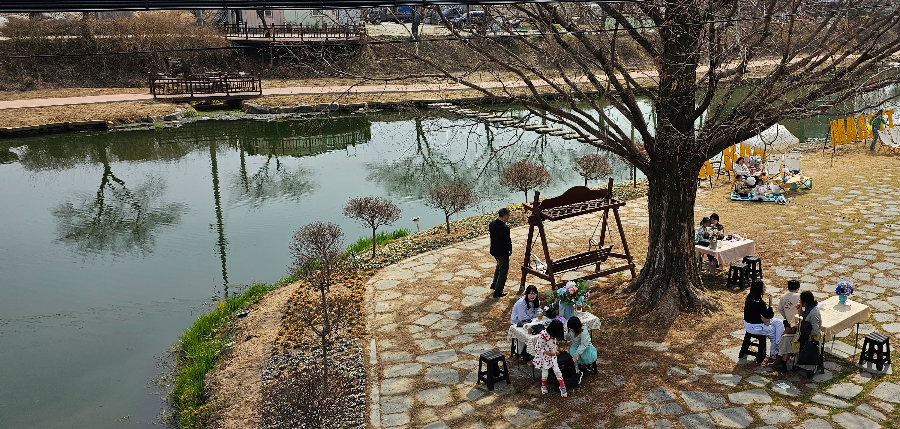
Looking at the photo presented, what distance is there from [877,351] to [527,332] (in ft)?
11.8

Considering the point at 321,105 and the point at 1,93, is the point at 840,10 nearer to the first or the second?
the point at 321,105

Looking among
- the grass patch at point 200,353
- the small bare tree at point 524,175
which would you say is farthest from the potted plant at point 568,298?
the small bare tree at point 524,175

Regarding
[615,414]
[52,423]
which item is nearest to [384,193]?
[52,423]

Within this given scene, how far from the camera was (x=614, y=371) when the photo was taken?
8.34 metres

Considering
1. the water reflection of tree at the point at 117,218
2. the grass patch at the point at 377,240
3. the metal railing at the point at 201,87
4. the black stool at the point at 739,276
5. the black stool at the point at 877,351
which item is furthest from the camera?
the metal railing at the point at 201,87

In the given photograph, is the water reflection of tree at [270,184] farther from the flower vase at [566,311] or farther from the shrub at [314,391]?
the flower vase at [566,311]

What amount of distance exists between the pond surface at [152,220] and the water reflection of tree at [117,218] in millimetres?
52

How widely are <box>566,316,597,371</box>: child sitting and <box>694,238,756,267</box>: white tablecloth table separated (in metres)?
3.69

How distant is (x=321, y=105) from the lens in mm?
32594

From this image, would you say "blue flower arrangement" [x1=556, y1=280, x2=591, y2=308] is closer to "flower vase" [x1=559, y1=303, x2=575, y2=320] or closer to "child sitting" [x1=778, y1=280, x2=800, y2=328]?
"flower vase" [x1=559, y1=303, x2=575, y2=320]

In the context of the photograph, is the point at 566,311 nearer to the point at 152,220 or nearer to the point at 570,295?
the point at 570,295

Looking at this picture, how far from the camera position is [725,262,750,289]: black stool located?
34.5ft

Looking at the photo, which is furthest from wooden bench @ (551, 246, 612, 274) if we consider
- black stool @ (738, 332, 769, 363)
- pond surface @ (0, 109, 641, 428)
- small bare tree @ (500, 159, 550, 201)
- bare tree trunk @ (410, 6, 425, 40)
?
small bare tree @ (500, 159, 550, 201)

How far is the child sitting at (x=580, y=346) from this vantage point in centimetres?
803
